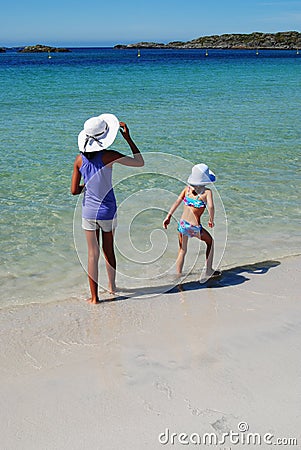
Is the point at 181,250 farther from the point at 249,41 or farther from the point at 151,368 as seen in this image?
the point at 249,41

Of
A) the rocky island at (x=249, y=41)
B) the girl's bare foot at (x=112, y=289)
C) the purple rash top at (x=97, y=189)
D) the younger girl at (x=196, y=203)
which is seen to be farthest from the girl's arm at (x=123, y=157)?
the rocky island at (x=249, y=41)

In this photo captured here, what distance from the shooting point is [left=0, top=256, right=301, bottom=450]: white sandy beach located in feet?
11.5

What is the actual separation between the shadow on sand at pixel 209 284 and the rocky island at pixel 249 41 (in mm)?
157994

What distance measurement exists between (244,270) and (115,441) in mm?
3170

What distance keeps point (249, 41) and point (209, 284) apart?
579 ft

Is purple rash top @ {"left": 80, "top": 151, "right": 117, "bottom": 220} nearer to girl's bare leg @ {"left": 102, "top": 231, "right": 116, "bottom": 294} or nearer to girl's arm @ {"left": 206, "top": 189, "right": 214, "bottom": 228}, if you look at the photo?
girl's bare leg @ {"left": 102, "top": 231, "right": 116, "bottom": 294}

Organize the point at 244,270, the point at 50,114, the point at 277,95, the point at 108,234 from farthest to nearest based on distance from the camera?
the point at 277,95 → the point at 50,114 → the point at 244,270 → the point at 108,234

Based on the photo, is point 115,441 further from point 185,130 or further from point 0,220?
point 185,130

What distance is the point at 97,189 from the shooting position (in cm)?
505

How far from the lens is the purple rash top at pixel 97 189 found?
16.4ft

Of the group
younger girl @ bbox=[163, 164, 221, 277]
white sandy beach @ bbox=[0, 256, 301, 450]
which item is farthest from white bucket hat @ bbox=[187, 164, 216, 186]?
white sandy beach @ bbox=[0, 256, 301, 450]

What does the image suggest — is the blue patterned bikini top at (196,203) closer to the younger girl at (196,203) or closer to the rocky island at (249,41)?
the younger girl at (196,203)

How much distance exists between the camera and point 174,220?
8211 mm

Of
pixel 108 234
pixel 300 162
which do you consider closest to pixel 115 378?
pixel 108 234
